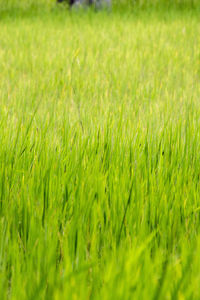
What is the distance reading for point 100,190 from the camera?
62.0 inches

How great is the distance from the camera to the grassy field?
3.41ft

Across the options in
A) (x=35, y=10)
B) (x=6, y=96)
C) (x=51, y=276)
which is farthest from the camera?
(x=35, y=10)

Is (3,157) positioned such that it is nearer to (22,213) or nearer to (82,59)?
(22,213)

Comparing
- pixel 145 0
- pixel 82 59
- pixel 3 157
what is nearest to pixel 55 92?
pixel 82 59

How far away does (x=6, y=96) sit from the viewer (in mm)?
2816

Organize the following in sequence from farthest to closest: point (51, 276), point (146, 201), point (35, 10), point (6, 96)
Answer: point (35, 10), point (6, 96), point (146, 201), point (51, 276)

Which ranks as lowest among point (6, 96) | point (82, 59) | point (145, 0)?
point (6, 96)

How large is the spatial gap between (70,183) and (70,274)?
777mm

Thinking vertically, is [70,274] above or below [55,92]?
below

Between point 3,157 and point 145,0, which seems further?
point 145,0

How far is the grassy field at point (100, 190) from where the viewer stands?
1.04 m

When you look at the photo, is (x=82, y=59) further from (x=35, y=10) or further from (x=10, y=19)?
(x=35, y=10)

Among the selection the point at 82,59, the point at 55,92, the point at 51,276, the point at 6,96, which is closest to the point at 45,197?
the point at 51,276

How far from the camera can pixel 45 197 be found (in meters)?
1.61
